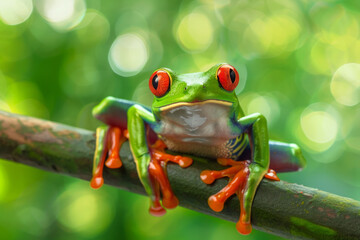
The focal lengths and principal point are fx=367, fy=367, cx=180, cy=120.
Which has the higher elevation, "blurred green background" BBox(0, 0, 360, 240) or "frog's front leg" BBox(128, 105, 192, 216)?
"frog's front leg" BBox(128, 105, 192, 216)

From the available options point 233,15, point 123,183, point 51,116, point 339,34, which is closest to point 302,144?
point 339,34

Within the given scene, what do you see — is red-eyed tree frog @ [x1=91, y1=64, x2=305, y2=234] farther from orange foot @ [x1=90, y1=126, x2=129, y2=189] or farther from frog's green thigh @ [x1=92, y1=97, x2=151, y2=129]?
frog's green thigh @ [x1=92, y1=97, x2=151, y2=129]

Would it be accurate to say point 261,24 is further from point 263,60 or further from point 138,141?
point 138,141

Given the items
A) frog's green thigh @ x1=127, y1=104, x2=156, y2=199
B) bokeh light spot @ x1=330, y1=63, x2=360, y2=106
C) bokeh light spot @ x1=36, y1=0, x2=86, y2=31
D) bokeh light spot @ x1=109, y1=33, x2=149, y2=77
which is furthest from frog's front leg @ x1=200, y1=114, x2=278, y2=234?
bokeh light spot @ x1=330, y1=63, x2=360, y2=106

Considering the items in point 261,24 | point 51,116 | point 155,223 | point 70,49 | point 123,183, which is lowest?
point 155,223

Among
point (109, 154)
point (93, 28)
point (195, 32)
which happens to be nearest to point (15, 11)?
point (93, 28)

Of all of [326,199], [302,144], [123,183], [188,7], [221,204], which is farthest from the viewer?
[188,7]
